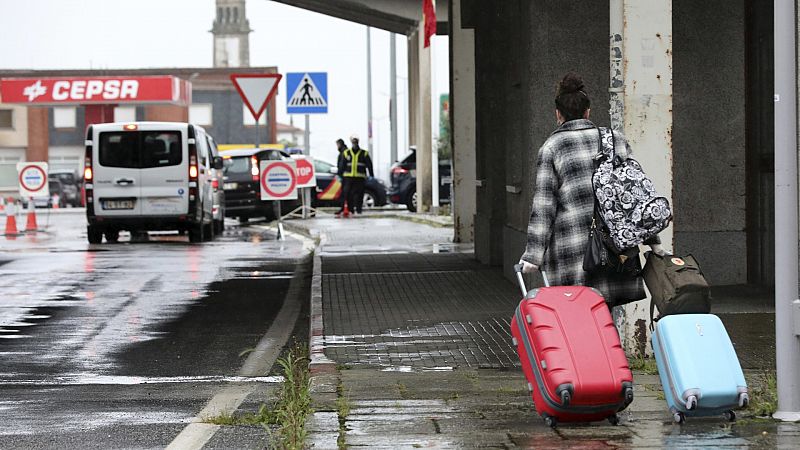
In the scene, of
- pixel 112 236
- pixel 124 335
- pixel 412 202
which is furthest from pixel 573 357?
pixel 412 202

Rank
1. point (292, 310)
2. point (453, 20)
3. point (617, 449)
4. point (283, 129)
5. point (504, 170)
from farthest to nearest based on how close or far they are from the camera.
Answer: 1. point (283, 129)
2. point (453, 20)
3. point (504, 170)
4. point (292, 310)
5. point (617, 449)

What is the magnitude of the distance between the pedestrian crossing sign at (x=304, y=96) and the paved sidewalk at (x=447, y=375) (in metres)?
13.8

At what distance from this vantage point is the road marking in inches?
286

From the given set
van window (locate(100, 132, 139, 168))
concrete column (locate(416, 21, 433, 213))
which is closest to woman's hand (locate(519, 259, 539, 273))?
van window (locate(100, 132, 139, 168))

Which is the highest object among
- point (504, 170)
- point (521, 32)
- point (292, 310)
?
point (521, 32)

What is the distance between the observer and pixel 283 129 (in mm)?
133000

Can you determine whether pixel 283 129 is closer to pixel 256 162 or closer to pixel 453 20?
pixel 256 162

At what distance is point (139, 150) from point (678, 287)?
19461 millimetres

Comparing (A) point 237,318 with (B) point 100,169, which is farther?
(B) point 100,169

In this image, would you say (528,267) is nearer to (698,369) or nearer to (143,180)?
(698,369)

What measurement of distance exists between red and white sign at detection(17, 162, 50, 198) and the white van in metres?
7.55

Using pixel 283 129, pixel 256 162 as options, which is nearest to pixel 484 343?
pixel 256 162

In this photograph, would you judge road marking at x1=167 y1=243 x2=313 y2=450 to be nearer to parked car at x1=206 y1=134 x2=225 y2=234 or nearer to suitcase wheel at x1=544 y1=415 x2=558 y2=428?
suitcase wheel at x1=544 y1=415 x2=558 y2=428

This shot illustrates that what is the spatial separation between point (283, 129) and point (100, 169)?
108 meters
